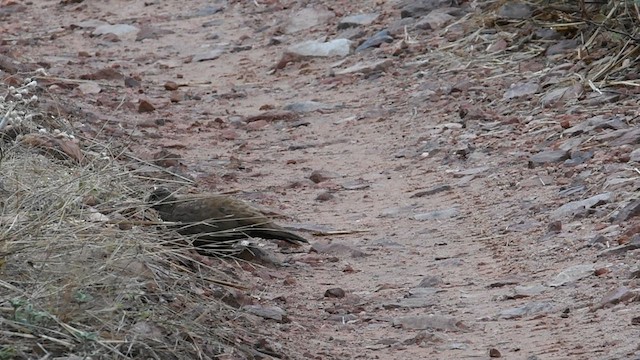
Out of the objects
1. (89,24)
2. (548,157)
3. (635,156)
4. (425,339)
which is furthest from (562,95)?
(89,24)

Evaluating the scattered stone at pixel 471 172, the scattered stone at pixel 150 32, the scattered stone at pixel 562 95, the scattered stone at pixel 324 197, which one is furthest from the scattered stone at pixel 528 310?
the scattered stone at pixel 150 32

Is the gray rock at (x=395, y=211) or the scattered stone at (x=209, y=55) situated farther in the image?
the scattered stone at (x=209, y=55)

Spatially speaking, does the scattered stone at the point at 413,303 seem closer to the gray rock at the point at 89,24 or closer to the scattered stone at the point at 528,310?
the scattered stone at the point at 528,310

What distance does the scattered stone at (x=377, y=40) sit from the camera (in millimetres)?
7543

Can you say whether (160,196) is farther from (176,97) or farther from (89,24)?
(89,24)

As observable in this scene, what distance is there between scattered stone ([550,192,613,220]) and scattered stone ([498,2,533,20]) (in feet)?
8.65

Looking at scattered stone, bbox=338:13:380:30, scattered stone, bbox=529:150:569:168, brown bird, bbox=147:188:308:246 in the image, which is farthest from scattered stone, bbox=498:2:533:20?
brown bird, bbox=147:188:308:246

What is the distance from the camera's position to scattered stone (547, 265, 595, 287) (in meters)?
3.87

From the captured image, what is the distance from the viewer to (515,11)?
279 inches

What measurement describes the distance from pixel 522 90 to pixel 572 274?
2.33m

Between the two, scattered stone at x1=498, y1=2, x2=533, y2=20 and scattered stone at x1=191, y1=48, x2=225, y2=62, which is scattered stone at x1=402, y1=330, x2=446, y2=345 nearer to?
scattered stone at x1=498, y1=2, x2=533, y2=20

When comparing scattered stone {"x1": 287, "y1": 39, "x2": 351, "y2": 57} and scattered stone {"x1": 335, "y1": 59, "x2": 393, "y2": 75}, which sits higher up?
scattered stone {"x1": 335, "y1": 59, "x2": 393, "y2": 75}

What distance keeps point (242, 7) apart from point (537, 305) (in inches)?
233

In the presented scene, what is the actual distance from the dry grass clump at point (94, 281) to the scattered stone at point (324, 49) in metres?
3.70
